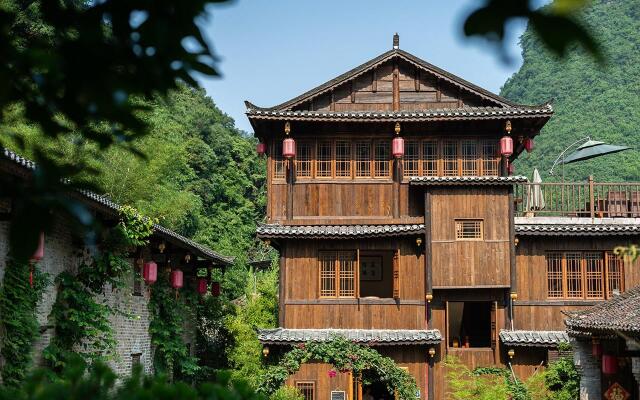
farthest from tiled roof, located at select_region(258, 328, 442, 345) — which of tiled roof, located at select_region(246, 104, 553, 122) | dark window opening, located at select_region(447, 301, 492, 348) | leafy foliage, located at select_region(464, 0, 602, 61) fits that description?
leafy foliage, located at select_region(464, 0, 602, 61)

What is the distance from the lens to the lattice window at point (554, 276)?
20578 millimetres

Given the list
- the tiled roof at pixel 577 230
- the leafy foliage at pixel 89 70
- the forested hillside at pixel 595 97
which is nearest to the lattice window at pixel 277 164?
the tiled roof at pixel 577 230

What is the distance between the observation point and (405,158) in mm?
21047

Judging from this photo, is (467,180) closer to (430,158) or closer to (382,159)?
(430,158)

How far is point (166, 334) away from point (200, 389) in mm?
15071

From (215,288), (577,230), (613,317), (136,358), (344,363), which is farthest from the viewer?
(215,288)

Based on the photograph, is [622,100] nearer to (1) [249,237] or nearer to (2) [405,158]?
(1) [249,237]

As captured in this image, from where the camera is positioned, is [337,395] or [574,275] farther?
[574,275]

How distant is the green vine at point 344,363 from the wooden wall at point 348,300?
1360mm

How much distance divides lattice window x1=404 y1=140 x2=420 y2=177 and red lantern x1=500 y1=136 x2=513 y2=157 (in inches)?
79.2

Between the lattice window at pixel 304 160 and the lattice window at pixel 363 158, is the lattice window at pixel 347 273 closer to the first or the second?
the lattice window at pixel 363 158

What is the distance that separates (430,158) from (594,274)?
4.80 m

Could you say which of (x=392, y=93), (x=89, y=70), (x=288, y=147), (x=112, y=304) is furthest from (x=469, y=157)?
(x=89, y=70)

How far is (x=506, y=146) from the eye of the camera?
2042 cm
